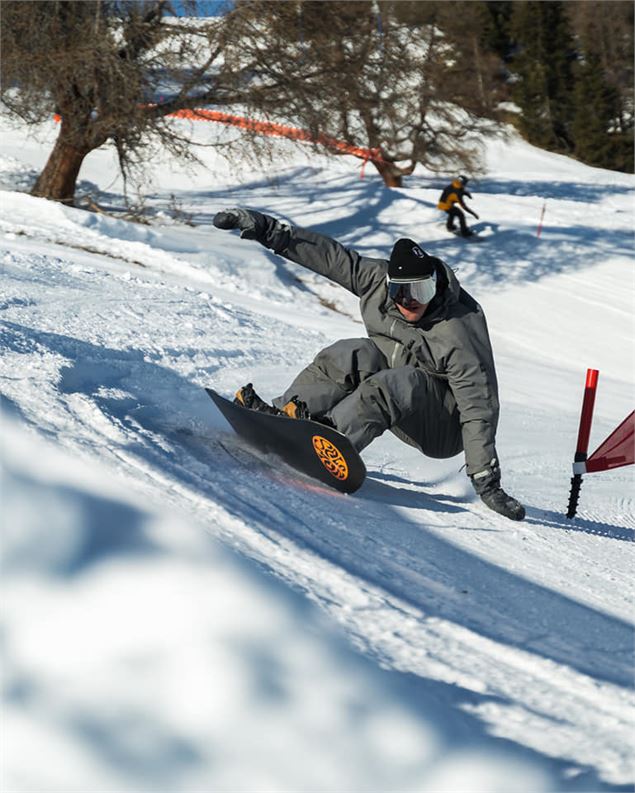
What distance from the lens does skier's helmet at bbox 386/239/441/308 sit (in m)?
4.47

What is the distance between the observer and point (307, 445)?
14.8 feet

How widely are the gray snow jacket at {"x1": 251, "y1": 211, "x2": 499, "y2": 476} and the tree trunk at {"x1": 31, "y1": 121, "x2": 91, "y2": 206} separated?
13.1 metres

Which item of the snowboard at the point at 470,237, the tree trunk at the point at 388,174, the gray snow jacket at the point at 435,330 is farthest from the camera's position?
the tree trunk at the point at 388,174

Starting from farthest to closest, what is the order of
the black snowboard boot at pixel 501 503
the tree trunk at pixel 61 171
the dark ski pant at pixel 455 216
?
the dark ski pant at pixel 455 216 < the tree trunk at pixel 61 171 < the black snowboard boot at pixel 501 503

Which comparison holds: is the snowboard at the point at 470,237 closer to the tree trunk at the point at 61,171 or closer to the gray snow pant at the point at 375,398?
the tree trunk at the point at 61,171

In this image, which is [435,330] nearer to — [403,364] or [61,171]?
[403,364]

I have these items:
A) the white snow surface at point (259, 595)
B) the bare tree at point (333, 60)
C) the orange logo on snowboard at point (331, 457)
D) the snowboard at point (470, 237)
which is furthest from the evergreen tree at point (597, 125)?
the orange logo on snowboard at point (331, 457)

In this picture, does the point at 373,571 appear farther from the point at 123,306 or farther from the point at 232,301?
the point at 232,301

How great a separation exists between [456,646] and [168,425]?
239 centimetres

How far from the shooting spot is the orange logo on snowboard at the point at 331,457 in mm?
4418

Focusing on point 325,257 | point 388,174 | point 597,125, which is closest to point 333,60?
point 388,174

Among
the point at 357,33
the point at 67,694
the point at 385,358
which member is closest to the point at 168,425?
the point at 385,358

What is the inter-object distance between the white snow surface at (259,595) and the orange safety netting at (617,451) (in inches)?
13.2

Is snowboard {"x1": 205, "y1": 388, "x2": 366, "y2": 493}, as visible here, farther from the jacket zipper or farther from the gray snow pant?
the jacket zipper
